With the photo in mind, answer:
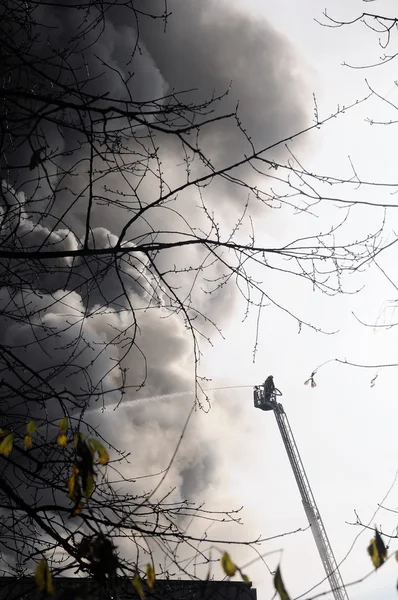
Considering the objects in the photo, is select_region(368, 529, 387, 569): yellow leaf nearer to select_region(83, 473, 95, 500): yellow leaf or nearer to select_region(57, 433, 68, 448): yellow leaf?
select_region(83, 473, 95, 500): yellow leaf

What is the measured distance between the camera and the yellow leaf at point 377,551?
3.71 metres

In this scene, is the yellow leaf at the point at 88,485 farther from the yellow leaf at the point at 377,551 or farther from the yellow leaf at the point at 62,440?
the yellow leaf at the point at 377,551

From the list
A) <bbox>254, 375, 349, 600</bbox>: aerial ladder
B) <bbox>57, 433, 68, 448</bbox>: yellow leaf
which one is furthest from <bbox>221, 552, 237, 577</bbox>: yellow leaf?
<bbox>254, 375, 349, 600</bbox>: aerial ladder

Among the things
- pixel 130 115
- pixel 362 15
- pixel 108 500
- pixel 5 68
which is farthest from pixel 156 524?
pixel 362 15

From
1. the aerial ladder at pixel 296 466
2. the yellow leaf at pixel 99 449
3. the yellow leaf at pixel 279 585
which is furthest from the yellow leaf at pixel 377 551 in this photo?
the aerial ladder at pixel 296 466

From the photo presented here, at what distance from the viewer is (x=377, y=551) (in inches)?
148

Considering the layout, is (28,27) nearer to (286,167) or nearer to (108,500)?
(286,167)

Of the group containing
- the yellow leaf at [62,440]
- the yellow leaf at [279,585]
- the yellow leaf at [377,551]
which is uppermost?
the yellow leaf at [62,440]

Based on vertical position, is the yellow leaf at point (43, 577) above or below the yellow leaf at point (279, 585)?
above

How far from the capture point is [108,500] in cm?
505

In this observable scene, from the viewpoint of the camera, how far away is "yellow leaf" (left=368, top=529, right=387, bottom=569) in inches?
146

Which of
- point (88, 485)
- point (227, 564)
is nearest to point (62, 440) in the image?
point (88, 485)

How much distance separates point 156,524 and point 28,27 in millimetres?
4513

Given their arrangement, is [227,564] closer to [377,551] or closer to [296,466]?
[377,551]
